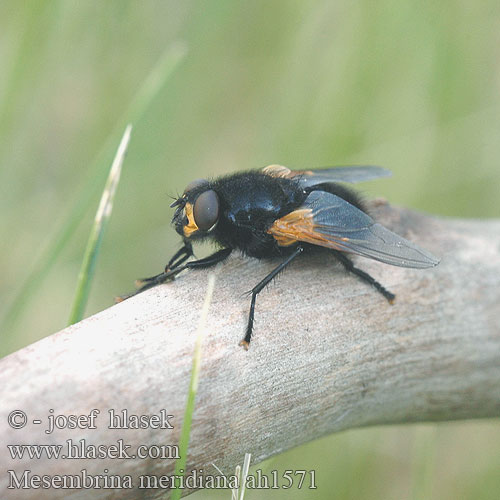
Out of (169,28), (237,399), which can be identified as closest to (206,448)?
(237,399)

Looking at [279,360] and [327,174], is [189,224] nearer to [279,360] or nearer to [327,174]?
[327,174]

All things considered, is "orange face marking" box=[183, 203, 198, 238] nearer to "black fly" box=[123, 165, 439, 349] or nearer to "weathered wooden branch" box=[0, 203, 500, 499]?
"black fly" box=[123, 165, 439, 349]

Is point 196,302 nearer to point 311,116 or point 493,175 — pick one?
point 311,116

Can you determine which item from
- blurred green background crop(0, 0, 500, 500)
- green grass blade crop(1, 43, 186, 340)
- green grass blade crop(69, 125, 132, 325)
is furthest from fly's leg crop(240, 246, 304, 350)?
blurred green background crop(0, 0, 500, 500)

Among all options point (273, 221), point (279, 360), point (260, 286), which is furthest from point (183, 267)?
point (279, 360)

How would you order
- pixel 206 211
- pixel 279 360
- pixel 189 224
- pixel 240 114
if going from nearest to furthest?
pixel 279 360
pixel 206 211
pixel 189 224
pixel 240 114

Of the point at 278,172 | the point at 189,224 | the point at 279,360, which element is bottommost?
the point at 279,360
